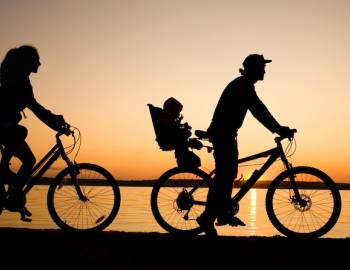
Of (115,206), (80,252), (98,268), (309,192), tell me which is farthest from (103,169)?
(309,192)

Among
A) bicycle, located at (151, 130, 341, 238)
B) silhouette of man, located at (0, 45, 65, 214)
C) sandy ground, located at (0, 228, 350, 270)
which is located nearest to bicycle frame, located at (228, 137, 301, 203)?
bicycle, located at (151, 130, 341, 238)

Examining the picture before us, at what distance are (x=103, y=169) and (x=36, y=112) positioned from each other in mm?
1348

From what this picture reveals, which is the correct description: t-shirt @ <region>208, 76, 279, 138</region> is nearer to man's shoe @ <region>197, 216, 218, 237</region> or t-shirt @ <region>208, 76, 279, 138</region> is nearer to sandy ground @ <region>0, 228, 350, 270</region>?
man's shoe @ <region>197, 216, 218, 237</region>

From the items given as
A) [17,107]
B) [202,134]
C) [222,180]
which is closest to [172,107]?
[202,134]

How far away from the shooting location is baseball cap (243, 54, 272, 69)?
6977mm

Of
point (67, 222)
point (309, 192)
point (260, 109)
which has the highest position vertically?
point (260, 109)

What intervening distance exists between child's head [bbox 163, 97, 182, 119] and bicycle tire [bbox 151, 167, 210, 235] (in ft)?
3.03

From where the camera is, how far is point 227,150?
6.97 meters

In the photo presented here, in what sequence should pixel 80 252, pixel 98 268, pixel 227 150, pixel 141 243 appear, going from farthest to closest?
pixel 227 150 → pixel 141 243 → pixel 80 252 → pixel 98 268

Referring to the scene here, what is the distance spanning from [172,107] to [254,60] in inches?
58.1

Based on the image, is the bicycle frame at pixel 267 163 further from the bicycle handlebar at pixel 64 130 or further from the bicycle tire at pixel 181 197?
the bicycle handlebar at pixel 64 130

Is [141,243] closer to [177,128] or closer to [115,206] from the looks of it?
[115,206]

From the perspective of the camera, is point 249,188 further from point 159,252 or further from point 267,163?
point 159,252

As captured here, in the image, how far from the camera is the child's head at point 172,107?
736 centimetres
